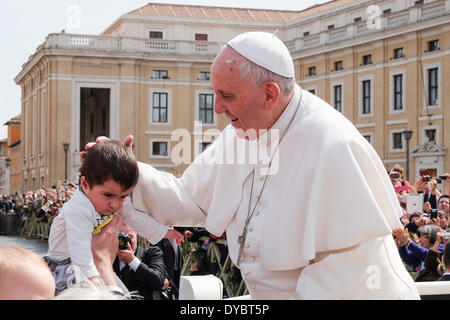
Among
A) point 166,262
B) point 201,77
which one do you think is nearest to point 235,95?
point 166,262

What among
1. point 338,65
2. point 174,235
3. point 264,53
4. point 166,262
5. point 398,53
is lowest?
point 166,262

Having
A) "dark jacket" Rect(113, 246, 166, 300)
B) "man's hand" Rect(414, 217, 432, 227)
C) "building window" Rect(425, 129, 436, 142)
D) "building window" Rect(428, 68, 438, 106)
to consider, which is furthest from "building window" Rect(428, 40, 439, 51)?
"dark jacket" Rect(113, 246, 166, 300)

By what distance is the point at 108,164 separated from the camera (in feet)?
8.97

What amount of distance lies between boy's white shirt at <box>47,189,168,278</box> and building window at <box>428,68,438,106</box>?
3362cm

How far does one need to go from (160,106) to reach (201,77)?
10.7ft

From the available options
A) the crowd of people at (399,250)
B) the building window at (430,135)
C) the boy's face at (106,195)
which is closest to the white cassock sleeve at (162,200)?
the boy's face at (106,195)

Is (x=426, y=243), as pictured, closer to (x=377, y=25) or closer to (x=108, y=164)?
(x=108, y=164)

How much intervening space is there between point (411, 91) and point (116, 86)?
18.8 metres

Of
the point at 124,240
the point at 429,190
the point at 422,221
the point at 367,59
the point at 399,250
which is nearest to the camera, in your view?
the point at 124,240

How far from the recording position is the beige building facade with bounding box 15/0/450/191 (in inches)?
1403

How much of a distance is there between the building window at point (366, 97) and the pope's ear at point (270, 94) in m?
37.3

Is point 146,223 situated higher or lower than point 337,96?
lower

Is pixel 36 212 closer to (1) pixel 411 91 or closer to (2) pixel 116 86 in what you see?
(1) pixel 411 91

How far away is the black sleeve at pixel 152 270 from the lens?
17.2 feet
